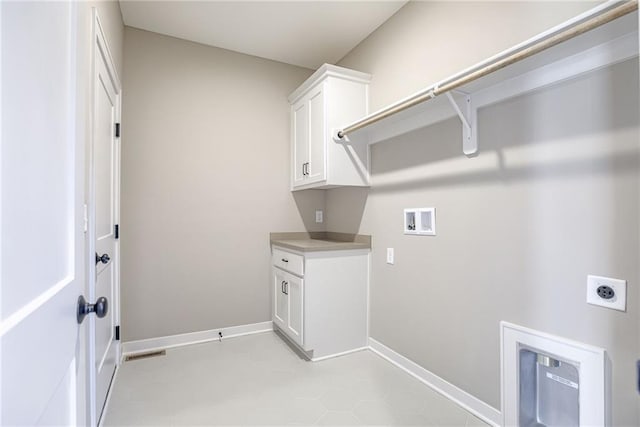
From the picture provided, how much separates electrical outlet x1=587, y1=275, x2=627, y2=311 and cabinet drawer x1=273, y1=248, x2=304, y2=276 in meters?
1.72

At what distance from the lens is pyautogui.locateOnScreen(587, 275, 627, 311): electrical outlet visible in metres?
1.21

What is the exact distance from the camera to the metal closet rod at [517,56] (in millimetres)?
1038

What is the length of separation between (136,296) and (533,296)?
2.80 m

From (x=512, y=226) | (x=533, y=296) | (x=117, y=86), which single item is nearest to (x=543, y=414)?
(x=533, y=296)

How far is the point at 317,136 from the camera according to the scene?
8.92 ft

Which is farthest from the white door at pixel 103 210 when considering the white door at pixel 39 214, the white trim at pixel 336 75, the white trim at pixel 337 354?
the white trim at pixel 336 75

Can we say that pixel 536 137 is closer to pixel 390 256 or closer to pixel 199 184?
pixel 390 256

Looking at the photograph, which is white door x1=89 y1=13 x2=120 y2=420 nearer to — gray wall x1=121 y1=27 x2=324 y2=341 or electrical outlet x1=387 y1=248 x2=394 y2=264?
gray wall x1=121 y1=27 x2=324 y2=341

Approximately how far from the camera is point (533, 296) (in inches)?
59.9

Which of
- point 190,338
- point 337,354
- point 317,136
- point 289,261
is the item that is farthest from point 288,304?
point 317,136

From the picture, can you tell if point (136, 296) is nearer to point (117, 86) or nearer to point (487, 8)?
point (117, 86)

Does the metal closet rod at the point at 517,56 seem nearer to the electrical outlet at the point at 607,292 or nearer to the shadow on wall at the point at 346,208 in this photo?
the shadow on wall at the point at 346,208

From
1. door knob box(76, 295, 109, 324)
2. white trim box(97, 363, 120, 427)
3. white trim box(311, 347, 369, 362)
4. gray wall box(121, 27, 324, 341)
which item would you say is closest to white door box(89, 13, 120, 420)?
white trim box(97, 363, 120, 427)

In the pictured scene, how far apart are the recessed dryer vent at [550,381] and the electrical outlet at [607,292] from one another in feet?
0.63
